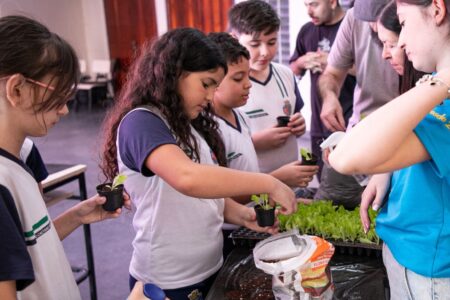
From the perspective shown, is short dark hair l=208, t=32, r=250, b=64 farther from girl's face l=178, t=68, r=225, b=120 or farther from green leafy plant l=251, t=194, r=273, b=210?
green leafy plant l=251, t=194, r=273, b=210

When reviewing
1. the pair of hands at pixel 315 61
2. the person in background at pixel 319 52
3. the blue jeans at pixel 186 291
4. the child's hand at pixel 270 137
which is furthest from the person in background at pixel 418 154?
the pair of hands at pixel 315 61

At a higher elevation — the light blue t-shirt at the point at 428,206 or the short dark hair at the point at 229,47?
the short dark hair at the point at 229,47

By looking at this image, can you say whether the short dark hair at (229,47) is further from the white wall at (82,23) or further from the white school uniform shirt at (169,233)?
the white wall at (82,23)

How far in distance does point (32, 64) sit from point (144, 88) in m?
0.43

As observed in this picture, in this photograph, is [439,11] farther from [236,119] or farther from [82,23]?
[82,23]

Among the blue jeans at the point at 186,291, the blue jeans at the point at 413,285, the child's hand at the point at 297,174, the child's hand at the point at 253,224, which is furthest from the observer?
the child's hand at the point at 297,174

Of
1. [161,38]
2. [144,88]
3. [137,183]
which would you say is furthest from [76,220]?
[161,38]

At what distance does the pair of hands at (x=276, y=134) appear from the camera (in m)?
2.12

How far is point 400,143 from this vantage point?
806mm

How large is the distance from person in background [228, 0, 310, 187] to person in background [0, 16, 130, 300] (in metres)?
1.22

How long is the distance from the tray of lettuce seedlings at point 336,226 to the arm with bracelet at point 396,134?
693mm

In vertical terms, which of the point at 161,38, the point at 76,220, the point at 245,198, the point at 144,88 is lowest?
the point at 245,198

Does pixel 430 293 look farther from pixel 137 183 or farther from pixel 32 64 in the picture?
pixel 32 64

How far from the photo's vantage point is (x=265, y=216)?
4.55 ft
